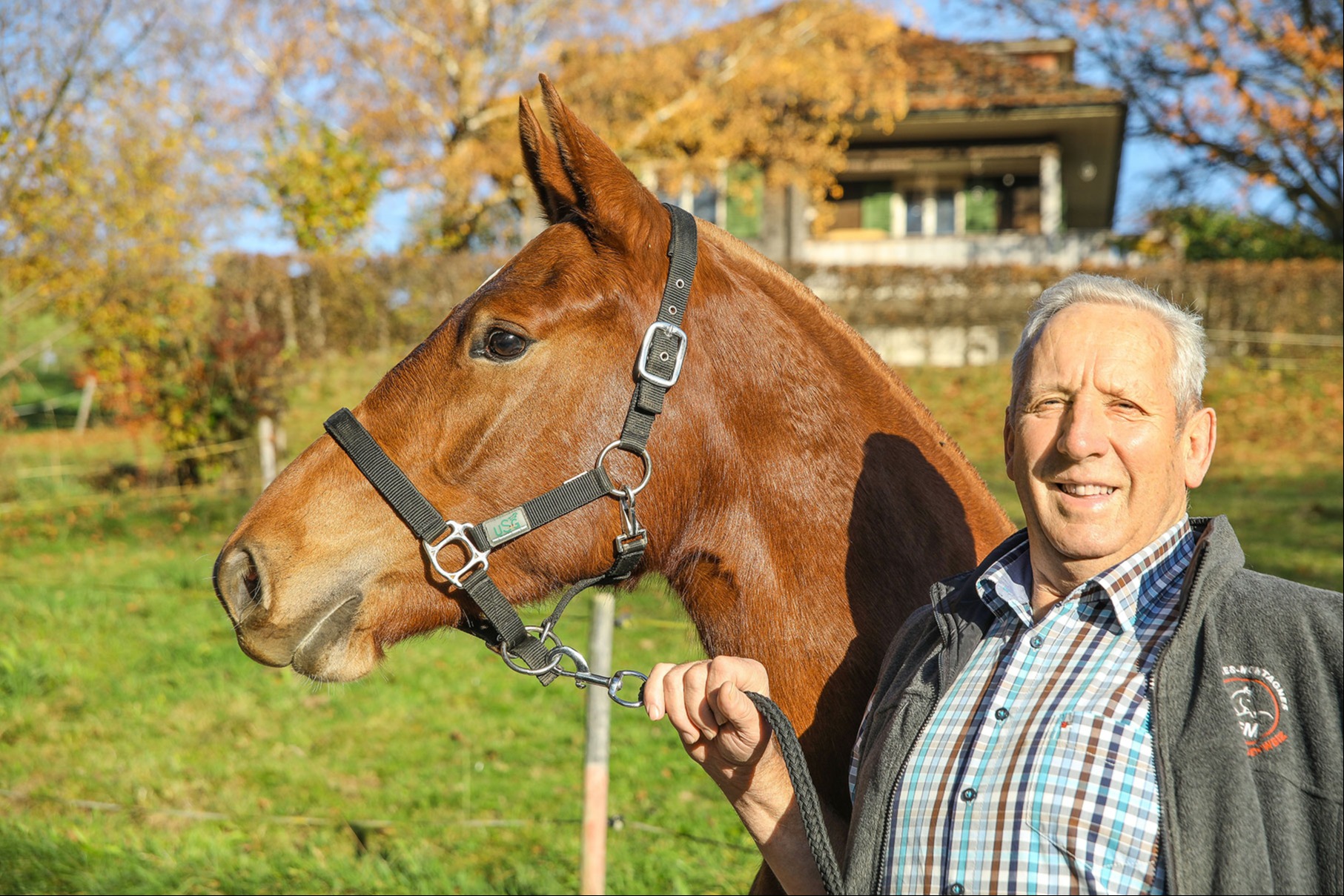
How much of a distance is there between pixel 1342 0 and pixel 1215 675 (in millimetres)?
15221

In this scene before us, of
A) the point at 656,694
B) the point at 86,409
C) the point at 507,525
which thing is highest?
the point at 507,525

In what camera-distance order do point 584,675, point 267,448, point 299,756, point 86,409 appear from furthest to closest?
point 86,409
point 267,448
point 299,756
point 584,675

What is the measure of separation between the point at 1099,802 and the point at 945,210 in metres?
22.2

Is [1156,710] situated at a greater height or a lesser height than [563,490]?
lesser

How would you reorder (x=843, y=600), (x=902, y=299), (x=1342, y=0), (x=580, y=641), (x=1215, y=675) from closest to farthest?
(x=1215, y=675) → (x=843, y=600) → (x=580, y=641) → (x=1342, y=0) → (x=902, y=299)

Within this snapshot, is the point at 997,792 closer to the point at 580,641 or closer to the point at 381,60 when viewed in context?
the point at 580,641

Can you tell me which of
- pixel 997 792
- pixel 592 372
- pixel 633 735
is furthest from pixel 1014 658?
pixel 633 735

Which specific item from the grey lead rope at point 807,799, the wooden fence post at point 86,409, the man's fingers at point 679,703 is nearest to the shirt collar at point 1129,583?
the grey lead rope at point 807,799

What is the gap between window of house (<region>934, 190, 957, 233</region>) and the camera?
21953 millimetres

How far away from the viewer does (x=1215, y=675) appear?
4.32ft

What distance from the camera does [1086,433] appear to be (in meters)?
1.58

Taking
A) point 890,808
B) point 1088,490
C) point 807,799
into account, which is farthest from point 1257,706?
point 807,799

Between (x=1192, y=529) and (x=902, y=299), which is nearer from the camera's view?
(x=1192, y=529)

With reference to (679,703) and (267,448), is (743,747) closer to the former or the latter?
(679,703)
